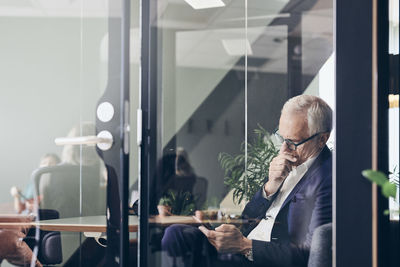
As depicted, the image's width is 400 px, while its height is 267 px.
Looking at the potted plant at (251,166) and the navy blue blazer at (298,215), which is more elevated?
the potted plant at (251,166)

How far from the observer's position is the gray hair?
6.12ft

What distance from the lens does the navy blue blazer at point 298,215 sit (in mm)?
1854

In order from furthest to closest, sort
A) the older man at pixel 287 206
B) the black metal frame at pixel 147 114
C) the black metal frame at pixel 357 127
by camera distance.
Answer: the black metal frame at pixel 147 114, the older man at pixel 287 206, the black metal frame at pixel 357 127

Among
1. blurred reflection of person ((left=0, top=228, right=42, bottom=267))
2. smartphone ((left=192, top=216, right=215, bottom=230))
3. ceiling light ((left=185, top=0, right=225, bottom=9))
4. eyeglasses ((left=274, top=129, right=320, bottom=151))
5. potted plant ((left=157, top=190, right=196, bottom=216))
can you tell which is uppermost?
ceiling light ((left=185, top=0, right=225, bottom=9))

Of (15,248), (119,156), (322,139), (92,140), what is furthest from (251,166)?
(15,248)

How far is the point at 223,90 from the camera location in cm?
196

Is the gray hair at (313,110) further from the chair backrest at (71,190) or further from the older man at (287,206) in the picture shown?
the chair backrest at (71,190)

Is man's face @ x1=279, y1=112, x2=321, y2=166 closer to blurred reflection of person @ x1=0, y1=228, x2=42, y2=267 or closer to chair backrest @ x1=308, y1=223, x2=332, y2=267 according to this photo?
chair backrest @ x1=308, y1=223, x2=332, y2=267

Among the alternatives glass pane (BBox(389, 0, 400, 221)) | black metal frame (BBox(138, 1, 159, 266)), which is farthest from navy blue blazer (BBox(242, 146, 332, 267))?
black metal frame (BBox(138, 1, 159, 266))

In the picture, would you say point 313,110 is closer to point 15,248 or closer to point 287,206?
point 287,206

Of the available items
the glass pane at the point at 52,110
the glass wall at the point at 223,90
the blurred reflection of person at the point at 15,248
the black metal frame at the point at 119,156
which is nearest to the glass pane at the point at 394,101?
the glass wall at the point at 223,90

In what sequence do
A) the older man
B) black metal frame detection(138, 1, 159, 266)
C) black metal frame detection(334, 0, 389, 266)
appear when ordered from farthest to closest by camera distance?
black metal frame detection(138, 1, 159, 266)
the older man
black metal frame detection(334, 0, 389, 266)

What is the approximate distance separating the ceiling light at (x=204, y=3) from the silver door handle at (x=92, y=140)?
0.70 metres

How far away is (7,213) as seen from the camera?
1969 mm
